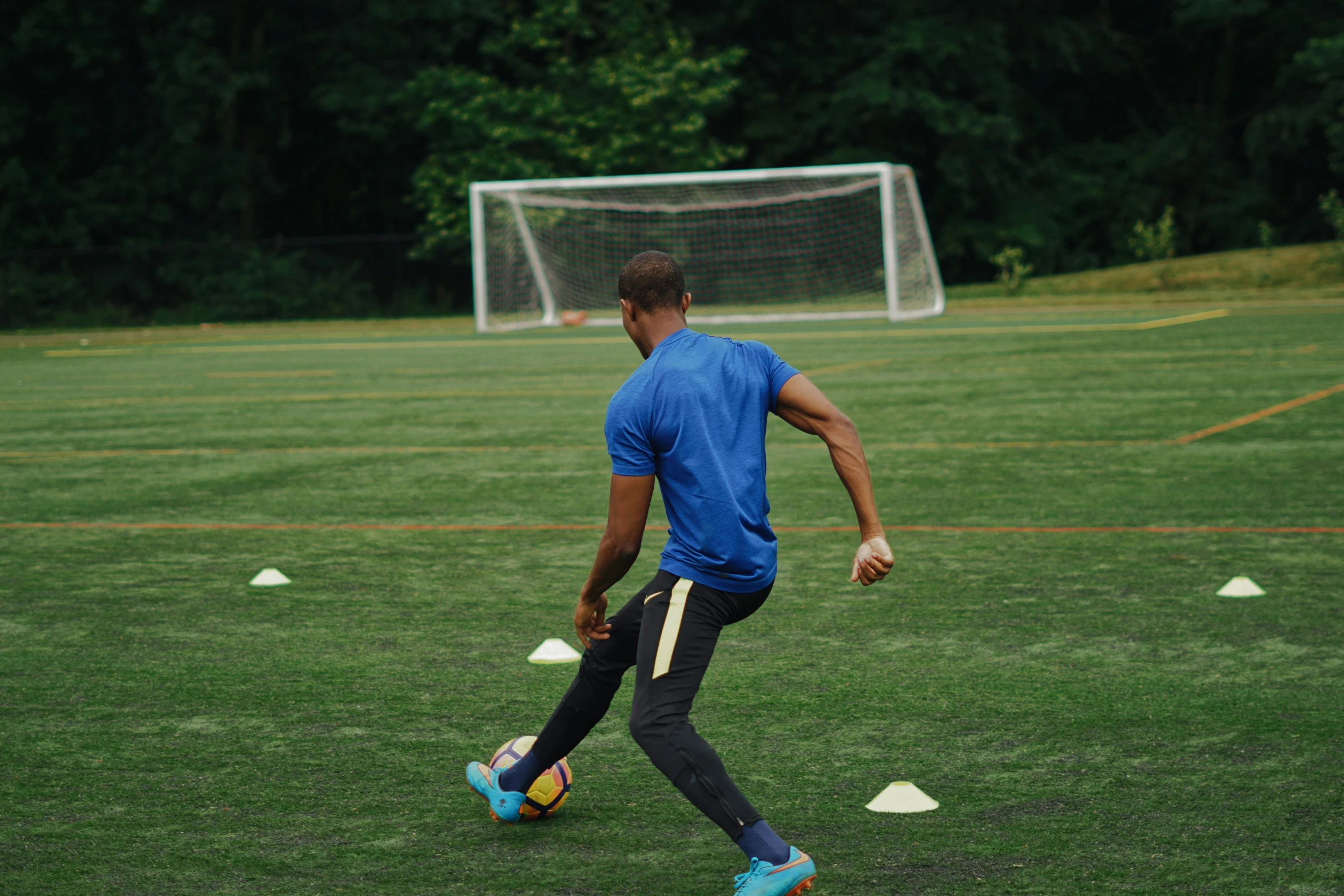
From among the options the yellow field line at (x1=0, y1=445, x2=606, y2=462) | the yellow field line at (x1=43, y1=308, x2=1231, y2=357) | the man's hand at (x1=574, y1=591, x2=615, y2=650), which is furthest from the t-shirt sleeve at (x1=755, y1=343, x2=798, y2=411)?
the yellow field line at (x1=43, y1=308, x2=1231, y2=357)

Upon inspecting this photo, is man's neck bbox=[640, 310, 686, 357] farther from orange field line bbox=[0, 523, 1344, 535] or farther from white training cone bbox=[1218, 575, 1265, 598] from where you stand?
orange field line bbox=[0, 523, 1344, 535]

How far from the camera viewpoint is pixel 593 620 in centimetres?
395

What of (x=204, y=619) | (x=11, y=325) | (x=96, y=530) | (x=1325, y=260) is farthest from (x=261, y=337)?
(x=204, y=619)

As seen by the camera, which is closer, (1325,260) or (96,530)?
(96,530)

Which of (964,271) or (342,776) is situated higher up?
(342,776)

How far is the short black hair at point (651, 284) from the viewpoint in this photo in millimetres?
3711

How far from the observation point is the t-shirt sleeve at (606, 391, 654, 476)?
3.63 meters

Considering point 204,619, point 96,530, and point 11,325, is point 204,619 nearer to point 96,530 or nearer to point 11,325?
point 96,530

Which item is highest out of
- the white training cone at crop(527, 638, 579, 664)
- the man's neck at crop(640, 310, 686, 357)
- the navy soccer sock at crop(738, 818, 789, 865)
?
the man's neck at crop(640, 310, 686, 357)

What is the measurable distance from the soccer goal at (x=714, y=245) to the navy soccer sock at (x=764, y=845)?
28185 mm

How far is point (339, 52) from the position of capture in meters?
44.0

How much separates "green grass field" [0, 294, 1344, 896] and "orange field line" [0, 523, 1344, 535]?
0.16 feet

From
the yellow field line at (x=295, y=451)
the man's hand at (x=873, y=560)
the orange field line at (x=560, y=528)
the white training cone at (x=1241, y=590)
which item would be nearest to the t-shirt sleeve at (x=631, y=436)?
the man's hand at (x=873, y=560)

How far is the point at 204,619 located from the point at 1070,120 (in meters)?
44.8
